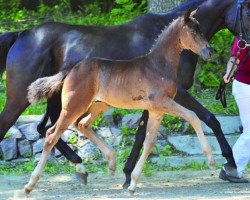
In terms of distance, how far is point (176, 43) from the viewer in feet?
23.0

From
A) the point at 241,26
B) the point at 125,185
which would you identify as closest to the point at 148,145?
the point at 125,185

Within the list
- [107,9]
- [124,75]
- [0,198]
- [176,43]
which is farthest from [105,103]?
[107,9]

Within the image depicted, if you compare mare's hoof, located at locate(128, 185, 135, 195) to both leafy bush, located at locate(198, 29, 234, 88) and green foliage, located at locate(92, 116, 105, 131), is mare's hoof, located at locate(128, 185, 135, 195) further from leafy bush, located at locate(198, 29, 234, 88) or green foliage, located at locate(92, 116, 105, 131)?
leafy bush, located at locate(198, 29, 234, 88)

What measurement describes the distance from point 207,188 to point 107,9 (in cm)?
783

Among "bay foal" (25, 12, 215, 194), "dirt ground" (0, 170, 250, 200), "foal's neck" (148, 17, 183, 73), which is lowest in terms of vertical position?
"dirt ground" (0, 170, 250, 200)

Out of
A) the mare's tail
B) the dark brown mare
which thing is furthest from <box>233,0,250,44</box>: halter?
the mare's tail

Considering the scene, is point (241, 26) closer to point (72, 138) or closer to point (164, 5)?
point (72, 138)

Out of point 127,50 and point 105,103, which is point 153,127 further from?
point 127,50

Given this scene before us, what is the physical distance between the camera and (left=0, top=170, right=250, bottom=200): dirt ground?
7.18 m

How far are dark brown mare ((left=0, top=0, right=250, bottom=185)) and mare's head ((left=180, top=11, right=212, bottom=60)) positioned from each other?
1014 mm

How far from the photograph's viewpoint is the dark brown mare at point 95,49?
793 cm

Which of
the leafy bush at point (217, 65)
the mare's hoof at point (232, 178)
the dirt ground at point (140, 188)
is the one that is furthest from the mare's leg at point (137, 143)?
the leafy bush at point (217, 65)

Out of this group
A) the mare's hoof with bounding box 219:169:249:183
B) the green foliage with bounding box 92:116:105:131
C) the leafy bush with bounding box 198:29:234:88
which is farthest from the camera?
the leafy bush with bounding box 198:29:234:88

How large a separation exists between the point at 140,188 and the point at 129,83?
1.50 metres
